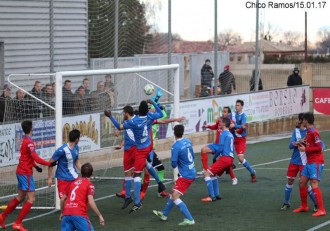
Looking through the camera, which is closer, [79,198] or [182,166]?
[79,198]

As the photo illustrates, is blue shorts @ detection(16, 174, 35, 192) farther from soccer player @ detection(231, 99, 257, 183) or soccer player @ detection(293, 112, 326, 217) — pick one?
soccer player @ detection(231, 99, 257, 183)

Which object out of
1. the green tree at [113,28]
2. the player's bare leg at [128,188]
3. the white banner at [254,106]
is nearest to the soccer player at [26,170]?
the player's bare leg at [128,188]

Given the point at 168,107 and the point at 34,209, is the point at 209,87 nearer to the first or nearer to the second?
the point at 168,107

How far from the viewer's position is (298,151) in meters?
16.5

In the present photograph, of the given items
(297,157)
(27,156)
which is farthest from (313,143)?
(27,156)

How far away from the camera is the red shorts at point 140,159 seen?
55.6ft

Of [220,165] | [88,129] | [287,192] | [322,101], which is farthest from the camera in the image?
[322,101]

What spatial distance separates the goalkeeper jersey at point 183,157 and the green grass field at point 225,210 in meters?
0.91

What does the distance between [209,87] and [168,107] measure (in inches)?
194

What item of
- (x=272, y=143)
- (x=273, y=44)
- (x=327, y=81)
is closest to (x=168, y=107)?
(x=272, y=143)

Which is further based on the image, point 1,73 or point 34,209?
point 1,73

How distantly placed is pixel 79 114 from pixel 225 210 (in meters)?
5.54

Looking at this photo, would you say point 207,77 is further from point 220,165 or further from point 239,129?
point 220,165

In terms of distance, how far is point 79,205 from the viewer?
476 inches
